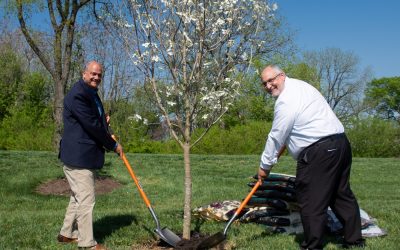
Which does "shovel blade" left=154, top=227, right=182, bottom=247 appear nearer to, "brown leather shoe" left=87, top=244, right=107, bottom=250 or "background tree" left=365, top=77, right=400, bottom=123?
"brown leather shoe" left=87, top=244, right=107, bottom=250

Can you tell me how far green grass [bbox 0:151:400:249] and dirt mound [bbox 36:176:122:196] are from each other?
232 millimetres

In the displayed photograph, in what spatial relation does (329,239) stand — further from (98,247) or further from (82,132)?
(82,132)

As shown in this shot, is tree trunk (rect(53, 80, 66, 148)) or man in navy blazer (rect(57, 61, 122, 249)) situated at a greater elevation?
tree trunk (rect(53, 80, 66, 148))

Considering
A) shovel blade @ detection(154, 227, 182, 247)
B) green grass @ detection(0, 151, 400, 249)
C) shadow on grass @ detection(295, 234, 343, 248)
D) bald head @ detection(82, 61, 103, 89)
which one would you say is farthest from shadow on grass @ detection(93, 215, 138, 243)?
shadow on grass @ detection(295, 234, 343, 248)

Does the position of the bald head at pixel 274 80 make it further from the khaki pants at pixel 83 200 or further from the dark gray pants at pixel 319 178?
the khaki pants at pixel 83 200

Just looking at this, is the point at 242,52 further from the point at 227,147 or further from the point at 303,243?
the point at 227,147

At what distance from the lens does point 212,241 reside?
4.66 m

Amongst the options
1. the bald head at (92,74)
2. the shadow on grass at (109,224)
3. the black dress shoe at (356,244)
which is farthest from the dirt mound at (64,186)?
the black dress shoe at (356,244)

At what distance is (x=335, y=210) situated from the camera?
4.77m

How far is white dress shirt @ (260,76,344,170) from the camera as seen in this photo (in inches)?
174

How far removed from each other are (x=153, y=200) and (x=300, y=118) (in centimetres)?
645

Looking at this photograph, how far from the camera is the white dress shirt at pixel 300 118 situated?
14.5 ft

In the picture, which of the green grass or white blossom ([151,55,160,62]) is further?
the green grass

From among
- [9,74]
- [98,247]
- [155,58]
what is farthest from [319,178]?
[9,74]
